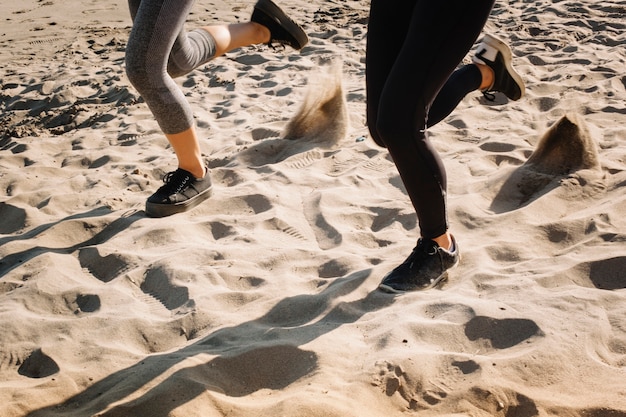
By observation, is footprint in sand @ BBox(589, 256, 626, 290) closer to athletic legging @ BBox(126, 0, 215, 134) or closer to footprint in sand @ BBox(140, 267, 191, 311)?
footprint in sand @ BBox(140, 267, 191, 311)

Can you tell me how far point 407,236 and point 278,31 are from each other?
5.18 feet

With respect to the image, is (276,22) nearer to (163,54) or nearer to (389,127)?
(163,54)

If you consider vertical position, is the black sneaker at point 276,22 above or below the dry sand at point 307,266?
above

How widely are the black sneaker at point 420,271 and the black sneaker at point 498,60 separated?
1.07m

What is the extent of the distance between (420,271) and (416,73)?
822 millimetres

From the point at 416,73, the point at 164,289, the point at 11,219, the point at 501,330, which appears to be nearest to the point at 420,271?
the point at 501,330

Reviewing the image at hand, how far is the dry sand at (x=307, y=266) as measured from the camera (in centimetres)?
199

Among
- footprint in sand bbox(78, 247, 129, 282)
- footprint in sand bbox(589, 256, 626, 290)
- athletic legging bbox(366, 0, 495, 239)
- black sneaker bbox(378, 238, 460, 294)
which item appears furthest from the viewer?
footprint in sand bbox(78, 247, 129, 282)

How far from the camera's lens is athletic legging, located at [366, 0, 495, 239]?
2.12 metres

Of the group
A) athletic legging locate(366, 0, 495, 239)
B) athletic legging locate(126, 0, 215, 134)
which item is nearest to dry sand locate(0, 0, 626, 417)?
athletic legging locate(366, 0, 495, 239)

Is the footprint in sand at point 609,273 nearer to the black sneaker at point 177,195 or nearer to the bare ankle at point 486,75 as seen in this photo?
the bare ankle at point 486,75

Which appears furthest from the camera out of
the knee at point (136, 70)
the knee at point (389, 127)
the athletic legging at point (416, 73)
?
the knee at point (136, 70)

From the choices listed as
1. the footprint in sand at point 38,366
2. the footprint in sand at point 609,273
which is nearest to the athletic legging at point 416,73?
the footprint in sand at point 609,273

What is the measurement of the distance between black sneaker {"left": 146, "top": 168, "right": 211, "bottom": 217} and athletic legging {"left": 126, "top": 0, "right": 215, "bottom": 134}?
29 centimetres
